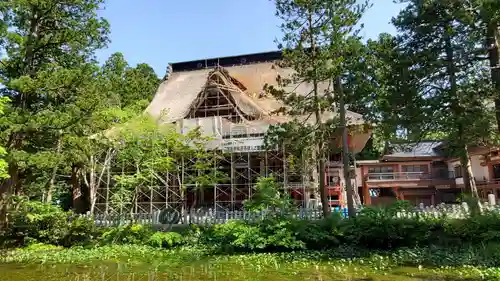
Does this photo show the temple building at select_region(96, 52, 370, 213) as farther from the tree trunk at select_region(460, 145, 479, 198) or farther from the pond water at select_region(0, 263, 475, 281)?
the pond water at select_region(0, 263, 475, 281)

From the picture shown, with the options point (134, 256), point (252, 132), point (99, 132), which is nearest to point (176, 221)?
point (134, 256)

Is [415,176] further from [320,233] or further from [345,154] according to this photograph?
[320,233]

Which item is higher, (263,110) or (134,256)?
(263,110)

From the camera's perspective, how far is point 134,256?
11617 mm

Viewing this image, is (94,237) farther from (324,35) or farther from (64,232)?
(324,35)

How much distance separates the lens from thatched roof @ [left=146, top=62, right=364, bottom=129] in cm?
2236

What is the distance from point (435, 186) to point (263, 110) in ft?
51.2

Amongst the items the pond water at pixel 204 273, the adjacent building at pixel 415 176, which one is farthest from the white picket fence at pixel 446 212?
the adjacent building at pixel 415 176

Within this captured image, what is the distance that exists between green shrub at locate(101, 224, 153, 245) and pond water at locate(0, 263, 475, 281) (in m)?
3.37

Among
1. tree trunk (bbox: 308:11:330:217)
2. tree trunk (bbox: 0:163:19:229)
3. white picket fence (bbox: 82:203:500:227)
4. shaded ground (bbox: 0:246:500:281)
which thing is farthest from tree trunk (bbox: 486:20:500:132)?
tree trunk (bbox: 0:163:19:229)

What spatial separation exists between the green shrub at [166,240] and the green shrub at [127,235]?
619mm

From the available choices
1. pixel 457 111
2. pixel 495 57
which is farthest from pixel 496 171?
pixel 495 57

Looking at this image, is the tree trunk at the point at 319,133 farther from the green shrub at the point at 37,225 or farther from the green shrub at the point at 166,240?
the green shrub at the point at 37,225

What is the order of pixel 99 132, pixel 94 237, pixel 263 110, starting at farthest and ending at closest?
1. pixel 263 110
2. pixel 99 132
3. pixel 94 237
